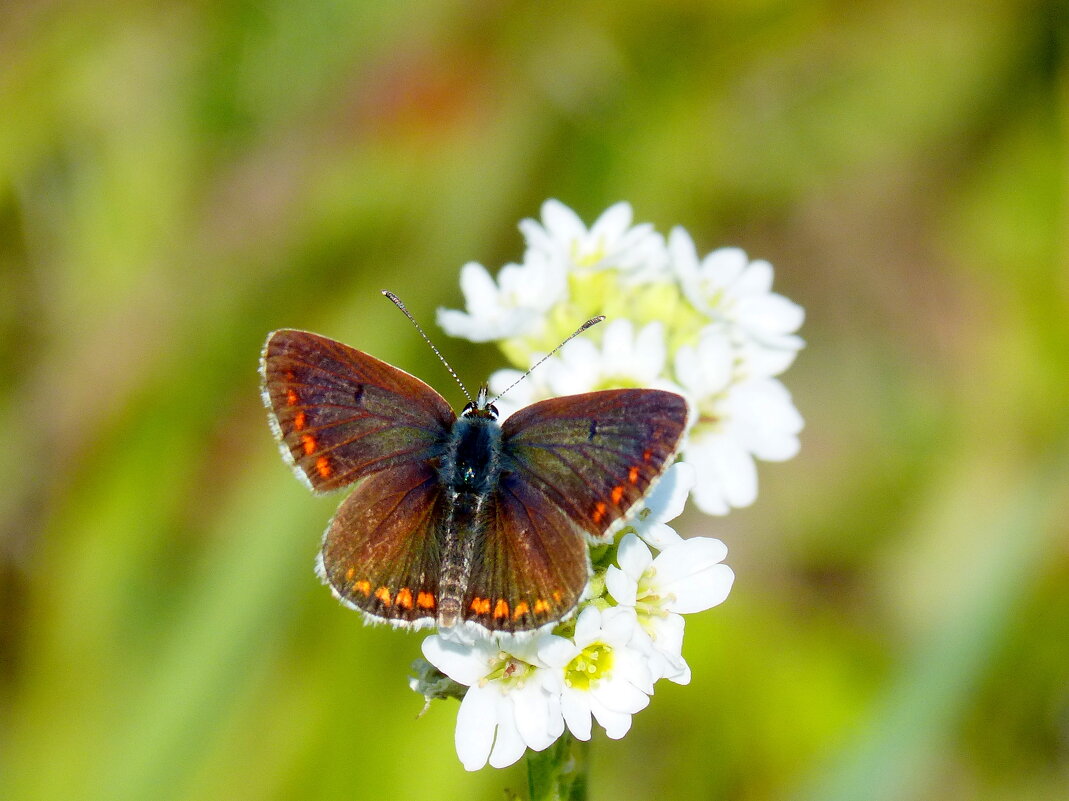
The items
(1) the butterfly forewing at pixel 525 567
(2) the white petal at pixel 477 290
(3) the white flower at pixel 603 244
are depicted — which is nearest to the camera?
(1) the butterfly forewing at pixel 525 567

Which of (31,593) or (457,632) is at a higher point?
(31,593)

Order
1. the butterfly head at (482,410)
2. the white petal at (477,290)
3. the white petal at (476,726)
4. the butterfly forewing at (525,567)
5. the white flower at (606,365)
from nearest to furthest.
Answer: the butterfly forewing at (525,567), the white petal at (476,726), the butterfly head at (482,410), the white flower at (606,365), the white petal at (477,290)

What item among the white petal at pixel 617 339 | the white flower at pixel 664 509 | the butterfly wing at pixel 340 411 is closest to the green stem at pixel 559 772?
the white flower at pixel 664 509

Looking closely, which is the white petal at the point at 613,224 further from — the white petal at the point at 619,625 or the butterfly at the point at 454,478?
the white petal at the point at 619,625

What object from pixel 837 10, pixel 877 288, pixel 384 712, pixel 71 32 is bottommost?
pixel 384 712

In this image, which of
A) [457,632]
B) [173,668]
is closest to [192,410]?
[173,668]

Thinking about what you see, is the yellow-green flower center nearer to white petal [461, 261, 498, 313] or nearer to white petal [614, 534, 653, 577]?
white petal [614, 534, 653, 577]

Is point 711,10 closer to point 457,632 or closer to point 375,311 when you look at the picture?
point 375,311

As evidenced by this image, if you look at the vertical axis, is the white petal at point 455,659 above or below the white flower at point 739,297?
below
